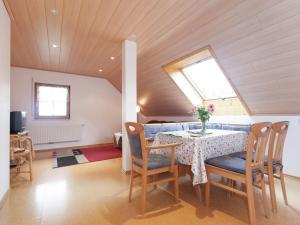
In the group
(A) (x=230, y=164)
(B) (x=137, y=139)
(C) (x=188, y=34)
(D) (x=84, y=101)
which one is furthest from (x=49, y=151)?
(A) (x=230, y=164)

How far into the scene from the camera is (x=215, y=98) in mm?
4090

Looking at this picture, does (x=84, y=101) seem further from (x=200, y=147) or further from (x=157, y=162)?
(x=200, y=147)

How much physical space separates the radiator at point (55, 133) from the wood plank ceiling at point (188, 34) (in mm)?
2105

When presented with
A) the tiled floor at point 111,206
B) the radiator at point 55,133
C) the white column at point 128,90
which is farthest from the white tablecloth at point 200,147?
the radiator at point 55,133

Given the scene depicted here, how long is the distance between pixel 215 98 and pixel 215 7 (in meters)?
2.32

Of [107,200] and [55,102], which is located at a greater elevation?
[55,102]

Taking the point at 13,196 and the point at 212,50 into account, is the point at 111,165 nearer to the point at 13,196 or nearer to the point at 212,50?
the point at 13,196

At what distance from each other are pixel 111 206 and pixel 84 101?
4339mm

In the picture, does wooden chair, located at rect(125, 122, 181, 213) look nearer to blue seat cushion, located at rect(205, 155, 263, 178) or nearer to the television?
blue seat cushion, located at rect(205, 155, 263, 178)

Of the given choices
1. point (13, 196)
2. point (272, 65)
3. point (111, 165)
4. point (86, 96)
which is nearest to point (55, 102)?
point (86, 96)

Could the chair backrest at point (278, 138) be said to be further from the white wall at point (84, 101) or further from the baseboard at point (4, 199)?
the white wall at point (84, 101)

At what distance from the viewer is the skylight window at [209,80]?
3691 millimetres

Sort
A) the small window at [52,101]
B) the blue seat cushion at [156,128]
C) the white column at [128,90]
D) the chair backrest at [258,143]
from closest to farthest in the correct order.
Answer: the chair backrest at [258,143] < the white column at [128,90] < the blue seat cushion at [156,128] < the small window at [52,101]

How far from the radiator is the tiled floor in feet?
7.46
